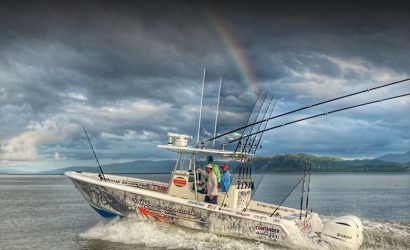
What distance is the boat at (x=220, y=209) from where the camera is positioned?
43.9 ft

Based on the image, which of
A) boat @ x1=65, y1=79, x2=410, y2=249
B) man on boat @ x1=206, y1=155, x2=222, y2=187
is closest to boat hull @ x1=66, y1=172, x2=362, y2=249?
boat @ x1=65, y1=79, x2=410, y2=249

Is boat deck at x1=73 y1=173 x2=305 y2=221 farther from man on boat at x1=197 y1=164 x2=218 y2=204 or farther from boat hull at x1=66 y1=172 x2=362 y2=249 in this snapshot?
boat hull at x1=66 y1=172 x2=362 y2=249

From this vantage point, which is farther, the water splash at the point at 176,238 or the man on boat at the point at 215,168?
the man on boat at the point at 215,168

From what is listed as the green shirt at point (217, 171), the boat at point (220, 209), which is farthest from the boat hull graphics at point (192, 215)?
the green shirt at point (217, 171)

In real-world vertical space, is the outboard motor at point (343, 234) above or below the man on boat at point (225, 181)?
below

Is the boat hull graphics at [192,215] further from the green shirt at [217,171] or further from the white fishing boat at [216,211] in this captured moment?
the green shirt at [217,171]

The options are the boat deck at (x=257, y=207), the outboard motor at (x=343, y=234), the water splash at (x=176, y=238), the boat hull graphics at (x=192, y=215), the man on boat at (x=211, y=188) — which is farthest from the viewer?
the boat deck at (x=257, y=207)

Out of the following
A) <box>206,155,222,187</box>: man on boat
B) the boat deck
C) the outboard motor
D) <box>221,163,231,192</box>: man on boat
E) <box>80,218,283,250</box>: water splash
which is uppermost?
<box>206,155,222,187</box>: man on boat

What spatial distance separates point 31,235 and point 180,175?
7.93 metres

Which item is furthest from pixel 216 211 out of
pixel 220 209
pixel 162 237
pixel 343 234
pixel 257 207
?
pixel 343 234

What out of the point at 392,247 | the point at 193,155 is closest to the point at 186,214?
the point at 193,155

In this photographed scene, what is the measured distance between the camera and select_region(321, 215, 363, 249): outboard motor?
13.1 m

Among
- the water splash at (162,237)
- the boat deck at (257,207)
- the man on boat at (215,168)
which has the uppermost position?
the man on boat at (215,168)

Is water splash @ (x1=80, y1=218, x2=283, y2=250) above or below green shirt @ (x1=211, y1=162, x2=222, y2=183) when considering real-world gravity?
below
